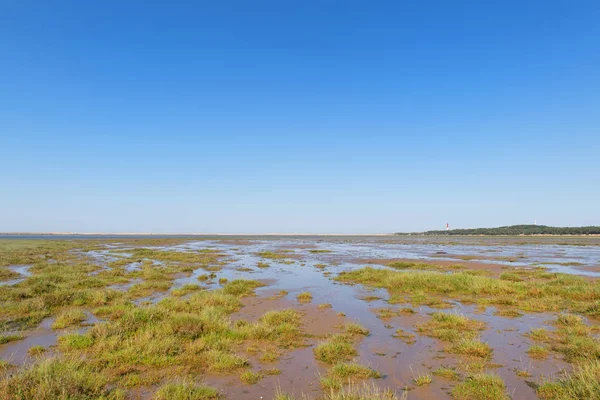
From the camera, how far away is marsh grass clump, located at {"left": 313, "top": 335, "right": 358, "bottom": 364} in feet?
32.2

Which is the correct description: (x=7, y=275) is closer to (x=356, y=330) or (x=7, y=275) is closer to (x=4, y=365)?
(x=4, y=365)

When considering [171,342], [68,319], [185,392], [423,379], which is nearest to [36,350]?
[68,319]

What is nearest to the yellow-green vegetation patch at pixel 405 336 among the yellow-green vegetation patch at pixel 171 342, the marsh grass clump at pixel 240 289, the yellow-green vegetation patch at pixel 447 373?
the yellow-green vegetation patch at pixel 447 373

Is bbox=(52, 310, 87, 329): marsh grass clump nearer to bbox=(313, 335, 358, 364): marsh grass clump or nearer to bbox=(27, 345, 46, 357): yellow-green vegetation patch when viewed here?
bbox=(27, 345, 46, 357): yellow-green vegetation patch

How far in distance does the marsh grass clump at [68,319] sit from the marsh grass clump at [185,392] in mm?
8183

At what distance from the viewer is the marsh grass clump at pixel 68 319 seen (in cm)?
1287

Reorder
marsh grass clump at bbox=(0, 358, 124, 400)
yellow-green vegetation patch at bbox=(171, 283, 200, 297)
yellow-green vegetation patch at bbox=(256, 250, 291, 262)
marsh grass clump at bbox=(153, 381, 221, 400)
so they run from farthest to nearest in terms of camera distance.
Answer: yellow-green vegetation patch at bbox=(256, 250, 291, 262)
yellow-green vegetation patch at bbox=(171, 283, 200, 297)
marsh grass clump at bbox=(153, 381, 221, 400)
marsh grass clump at bbox=(0, 358, 124, 400)

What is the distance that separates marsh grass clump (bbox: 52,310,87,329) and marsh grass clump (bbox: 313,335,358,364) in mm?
9941

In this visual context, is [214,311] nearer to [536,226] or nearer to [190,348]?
[190,348]

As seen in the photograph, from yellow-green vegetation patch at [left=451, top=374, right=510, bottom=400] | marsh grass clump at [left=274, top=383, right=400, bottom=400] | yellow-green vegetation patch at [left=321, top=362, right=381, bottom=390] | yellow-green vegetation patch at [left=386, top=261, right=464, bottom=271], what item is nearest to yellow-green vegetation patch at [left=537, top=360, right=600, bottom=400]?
yellow-green vegetation patch at [left=451, top=374, right=510, bottom=400]

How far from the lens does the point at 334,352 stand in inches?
396

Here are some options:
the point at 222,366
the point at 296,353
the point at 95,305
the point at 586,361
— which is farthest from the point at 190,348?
the point at 586,361

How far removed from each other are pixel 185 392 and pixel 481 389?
6.66 m

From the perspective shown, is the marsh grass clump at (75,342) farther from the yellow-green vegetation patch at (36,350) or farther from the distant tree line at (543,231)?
the distant tree line at (543,231)
